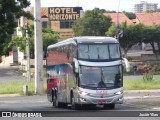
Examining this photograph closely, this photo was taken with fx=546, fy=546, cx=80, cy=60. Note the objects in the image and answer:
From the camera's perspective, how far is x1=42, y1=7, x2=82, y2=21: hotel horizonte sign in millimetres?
104750

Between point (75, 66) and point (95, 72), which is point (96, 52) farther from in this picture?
point (75, 66)

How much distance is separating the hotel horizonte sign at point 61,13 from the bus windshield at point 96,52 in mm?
78082

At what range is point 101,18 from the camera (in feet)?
327

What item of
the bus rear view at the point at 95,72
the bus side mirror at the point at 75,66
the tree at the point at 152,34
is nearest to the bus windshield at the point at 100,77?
the bus rear view at the point at 95,72

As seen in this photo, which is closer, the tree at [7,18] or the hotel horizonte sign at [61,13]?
the tree at [7,18]

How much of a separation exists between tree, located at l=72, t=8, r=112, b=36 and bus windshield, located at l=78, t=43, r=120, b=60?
69.7m

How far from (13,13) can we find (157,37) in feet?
235

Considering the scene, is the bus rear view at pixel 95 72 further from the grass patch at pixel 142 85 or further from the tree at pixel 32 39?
the tree at pixel 32 39

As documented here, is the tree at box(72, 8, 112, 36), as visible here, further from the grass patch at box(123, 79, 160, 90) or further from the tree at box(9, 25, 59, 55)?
the grass patch at box(123, 79, 160, 90)

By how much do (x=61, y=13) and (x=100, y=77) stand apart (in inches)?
3135

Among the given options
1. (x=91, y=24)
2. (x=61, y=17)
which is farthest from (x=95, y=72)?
(x=61, y=17)

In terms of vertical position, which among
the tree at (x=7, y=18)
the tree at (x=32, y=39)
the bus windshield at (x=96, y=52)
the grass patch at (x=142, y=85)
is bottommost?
the grass patch at (x=142, y=85)

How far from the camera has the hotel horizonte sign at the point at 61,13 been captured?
344 feet

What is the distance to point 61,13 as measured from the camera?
10531 cm
